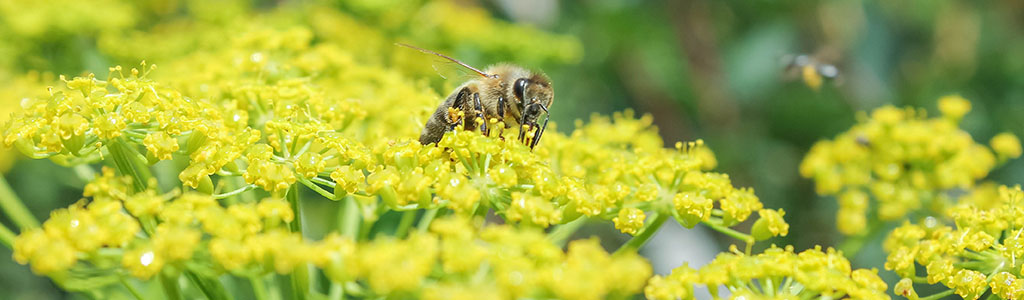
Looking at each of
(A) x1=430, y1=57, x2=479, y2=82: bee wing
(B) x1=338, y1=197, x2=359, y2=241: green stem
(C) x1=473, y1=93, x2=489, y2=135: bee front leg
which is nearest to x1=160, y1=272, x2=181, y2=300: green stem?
(B) x1=338, y1=197, x2=359, y2=241: green stem

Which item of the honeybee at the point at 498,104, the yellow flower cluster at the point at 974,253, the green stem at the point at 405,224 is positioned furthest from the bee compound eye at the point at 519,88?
the yellow flower cluster at the point at 974,253

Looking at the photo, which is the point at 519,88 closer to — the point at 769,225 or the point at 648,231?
the point at 648,231

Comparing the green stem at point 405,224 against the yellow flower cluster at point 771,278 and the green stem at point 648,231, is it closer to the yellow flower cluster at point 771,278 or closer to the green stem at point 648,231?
the green stem at point 648,231

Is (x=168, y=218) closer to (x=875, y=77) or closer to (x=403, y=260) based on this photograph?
(x=403, y=260)

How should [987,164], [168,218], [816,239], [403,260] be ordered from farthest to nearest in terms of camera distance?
Answer: [816,239]
[987,164]
[168,218]
[403,260]

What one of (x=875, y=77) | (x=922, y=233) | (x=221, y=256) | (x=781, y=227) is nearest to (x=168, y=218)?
(x=221, y=256)

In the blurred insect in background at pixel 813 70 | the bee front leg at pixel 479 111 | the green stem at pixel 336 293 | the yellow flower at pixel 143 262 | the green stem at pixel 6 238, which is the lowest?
the green stem at pixel 6 238

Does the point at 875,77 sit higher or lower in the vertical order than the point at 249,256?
higher
